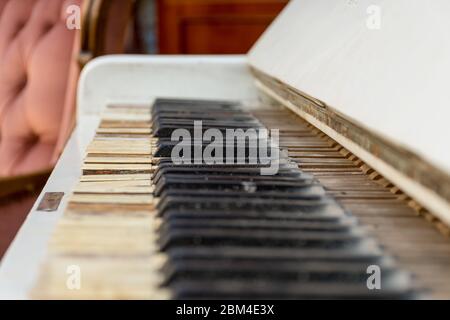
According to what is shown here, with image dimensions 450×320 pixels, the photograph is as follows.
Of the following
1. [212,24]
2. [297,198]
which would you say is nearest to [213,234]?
[297,198]

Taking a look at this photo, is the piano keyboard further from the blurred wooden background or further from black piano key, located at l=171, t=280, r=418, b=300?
the blurred wooden background

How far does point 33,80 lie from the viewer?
5.91 feet

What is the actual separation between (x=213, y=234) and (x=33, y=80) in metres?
1.36

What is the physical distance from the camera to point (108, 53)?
5.66 feet

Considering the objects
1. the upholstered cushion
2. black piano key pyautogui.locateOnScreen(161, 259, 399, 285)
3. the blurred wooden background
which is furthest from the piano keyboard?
the blurred wooden background

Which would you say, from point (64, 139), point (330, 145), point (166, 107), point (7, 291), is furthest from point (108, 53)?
point (7, 291)

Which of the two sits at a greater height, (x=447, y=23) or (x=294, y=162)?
(x=447, y=23)

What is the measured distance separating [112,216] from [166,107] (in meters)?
0.57

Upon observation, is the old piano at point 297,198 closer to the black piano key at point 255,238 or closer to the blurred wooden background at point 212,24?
the black piano key at point 255,238

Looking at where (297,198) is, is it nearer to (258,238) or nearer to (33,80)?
(258,238)

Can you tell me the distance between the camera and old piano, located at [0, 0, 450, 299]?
508mm

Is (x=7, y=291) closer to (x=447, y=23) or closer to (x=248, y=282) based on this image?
(x=248, y=282)

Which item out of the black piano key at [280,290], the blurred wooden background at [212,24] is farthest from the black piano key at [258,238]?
the blurred wooden background at [212,24]

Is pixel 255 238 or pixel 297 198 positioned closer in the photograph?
pixel 255 238
